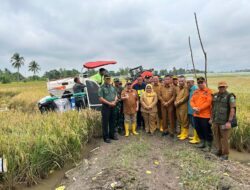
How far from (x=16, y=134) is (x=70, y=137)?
113 cm

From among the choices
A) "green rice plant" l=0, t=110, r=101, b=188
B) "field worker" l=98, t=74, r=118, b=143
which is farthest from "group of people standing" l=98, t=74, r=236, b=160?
"green rice plant" l=0, t=110, r=101, b=188

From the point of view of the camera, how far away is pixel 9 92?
28.2 meters

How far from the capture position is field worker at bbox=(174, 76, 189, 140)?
249 inches

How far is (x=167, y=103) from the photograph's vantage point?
6613 mm

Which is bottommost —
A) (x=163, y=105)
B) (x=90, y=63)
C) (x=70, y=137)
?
(x=70, y=137)

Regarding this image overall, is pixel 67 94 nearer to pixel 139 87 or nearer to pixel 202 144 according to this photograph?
pixel 139 87

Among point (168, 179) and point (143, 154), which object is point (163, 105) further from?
point (168, 179)

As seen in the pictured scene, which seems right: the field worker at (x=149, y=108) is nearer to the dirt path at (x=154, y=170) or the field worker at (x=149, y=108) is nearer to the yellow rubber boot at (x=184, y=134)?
the yellow rubber boot at (x=184, y=134)

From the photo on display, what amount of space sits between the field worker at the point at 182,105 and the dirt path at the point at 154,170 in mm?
596

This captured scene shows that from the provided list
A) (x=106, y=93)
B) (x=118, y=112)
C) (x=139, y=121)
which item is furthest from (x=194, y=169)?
(x=139, y=121)

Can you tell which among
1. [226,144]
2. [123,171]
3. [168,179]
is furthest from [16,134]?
[226,144]

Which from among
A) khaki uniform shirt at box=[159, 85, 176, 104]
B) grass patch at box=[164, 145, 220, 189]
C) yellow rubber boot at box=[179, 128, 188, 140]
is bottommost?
grass patch at box=[164, 145, 220, 189]

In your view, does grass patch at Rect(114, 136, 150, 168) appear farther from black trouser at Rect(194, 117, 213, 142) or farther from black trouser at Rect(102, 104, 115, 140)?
black trouser at Rect(194, 117, 213, 142)

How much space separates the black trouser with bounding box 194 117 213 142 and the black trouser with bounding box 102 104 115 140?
2.18 m
